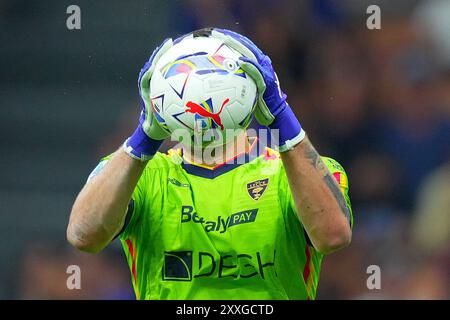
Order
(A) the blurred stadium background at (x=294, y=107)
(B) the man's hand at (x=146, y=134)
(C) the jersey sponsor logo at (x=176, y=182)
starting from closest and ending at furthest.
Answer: (B) the man's hand at (x=146, y=134) < (C) the jersey sponsor logo at (x=176, y=182) < (A) the blurred stadium background at (x=294, y=107)

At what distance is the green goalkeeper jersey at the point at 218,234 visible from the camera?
349 cm

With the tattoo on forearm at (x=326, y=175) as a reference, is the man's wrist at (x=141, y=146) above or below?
above

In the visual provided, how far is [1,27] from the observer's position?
23.5 feet

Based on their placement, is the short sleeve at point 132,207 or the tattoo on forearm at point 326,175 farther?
the short sleeve at point 132,207

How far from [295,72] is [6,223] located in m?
2.30

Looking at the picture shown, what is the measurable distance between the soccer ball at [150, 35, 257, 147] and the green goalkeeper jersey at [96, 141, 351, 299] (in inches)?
15.0

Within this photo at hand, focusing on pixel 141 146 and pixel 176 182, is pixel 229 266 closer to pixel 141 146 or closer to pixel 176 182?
pixel 176 182

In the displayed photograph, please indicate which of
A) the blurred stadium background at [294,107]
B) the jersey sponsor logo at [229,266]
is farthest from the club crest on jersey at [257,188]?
the blurred stadium background at [294,107]

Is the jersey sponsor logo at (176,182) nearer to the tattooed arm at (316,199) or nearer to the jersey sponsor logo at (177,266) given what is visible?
the jersey sponsor logo at (177,266)

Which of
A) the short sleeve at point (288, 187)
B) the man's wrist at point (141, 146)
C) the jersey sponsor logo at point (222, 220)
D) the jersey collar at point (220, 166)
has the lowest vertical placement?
the jersey sponsor logo at point (222, 220)

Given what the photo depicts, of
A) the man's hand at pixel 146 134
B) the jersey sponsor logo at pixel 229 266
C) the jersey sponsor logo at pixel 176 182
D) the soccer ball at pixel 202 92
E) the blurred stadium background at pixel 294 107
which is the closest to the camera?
the soccer ball at pixel 202 92

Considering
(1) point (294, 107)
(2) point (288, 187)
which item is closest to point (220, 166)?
Answer: (2) point (288, 187)
